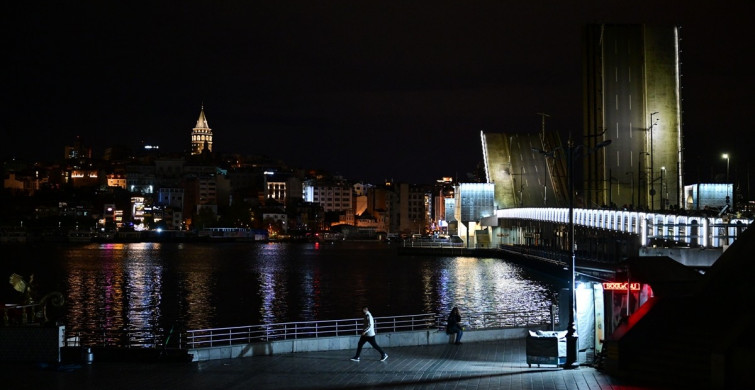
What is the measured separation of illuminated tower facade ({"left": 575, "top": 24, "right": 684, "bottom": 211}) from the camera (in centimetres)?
4941

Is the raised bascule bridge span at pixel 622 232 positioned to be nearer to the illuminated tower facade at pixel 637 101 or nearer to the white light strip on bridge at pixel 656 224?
the white light strip on bridge at pixel 656 224

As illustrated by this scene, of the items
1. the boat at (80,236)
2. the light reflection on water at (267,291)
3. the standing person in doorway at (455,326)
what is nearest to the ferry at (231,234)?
the boat at (80,236)

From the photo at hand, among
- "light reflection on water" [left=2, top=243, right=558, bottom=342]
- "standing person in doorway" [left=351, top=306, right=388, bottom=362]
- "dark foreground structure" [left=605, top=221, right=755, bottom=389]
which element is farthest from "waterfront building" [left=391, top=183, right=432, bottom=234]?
"standing person in doorway" [left=351, top=306, right=388, bottom=362]

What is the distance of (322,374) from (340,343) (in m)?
2.66

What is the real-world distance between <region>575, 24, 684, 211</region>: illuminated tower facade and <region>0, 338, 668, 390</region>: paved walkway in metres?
35.3

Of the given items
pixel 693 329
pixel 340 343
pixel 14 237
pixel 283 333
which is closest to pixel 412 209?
pixel 14 237

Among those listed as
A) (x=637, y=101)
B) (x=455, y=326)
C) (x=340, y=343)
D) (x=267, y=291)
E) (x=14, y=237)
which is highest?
(x=637, y=101)

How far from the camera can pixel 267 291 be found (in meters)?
50.8

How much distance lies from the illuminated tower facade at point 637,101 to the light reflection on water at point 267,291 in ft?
27.5

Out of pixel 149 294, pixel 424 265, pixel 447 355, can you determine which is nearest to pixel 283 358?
pixel 447 355

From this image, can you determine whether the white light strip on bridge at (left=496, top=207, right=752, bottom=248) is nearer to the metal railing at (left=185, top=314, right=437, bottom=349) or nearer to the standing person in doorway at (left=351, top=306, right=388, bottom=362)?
the metal railing at (left=185, top=314, right=437, bottom=349)

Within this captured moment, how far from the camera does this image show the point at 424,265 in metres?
75.5

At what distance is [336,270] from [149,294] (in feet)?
79.2

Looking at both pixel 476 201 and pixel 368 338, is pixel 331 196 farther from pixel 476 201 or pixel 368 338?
pixel 368 338
